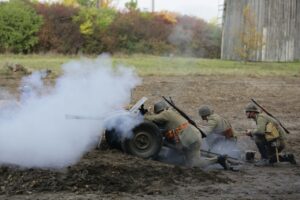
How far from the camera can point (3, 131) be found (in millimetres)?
11789

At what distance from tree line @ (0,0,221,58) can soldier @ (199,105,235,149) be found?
36.7ft

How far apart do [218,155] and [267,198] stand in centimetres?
255

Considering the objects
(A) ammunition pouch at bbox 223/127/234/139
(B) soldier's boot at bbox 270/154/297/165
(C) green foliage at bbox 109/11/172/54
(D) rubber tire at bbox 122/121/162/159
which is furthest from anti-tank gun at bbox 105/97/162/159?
(C) green foliage at bbox 109/11/172/54

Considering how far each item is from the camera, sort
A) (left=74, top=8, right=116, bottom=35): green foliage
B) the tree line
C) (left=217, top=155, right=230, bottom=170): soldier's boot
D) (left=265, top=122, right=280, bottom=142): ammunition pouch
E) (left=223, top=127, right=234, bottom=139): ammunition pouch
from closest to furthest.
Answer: (left=217, top=155, right=230, bottom=170): soldier's boot < (left=265, top=122, right=280, bottom=142): ammunition pouch < (left=223, top=127, right=234, bottom=139): ammunition pouch < the tree line < (left=74, top=8, right=116, bottom=35): green foliage

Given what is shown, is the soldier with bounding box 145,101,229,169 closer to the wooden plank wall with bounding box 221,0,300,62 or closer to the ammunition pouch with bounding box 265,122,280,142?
the ammunition pouch with bounding box 265,122,280,142

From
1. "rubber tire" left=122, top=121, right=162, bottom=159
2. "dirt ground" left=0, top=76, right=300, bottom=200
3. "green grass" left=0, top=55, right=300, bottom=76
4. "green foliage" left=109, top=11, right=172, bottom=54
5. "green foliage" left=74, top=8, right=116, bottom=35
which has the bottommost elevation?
"dirt ground" left=0, top=76, right=300, bottom=200

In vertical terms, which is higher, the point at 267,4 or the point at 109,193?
the point at 267,4

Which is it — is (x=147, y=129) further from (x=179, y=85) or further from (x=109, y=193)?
(x=179, y=85)

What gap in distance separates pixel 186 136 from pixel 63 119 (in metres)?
2.48

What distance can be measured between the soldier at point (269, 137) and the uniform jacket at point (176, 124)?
156 centimetres

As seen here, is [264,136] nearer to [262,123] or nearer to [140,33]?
[262,123]

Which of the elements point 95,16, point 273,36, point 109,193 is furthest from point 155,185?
point 273,36

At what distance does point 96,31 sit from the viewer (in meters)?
31.6

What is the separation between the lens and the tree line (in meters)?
26.3
